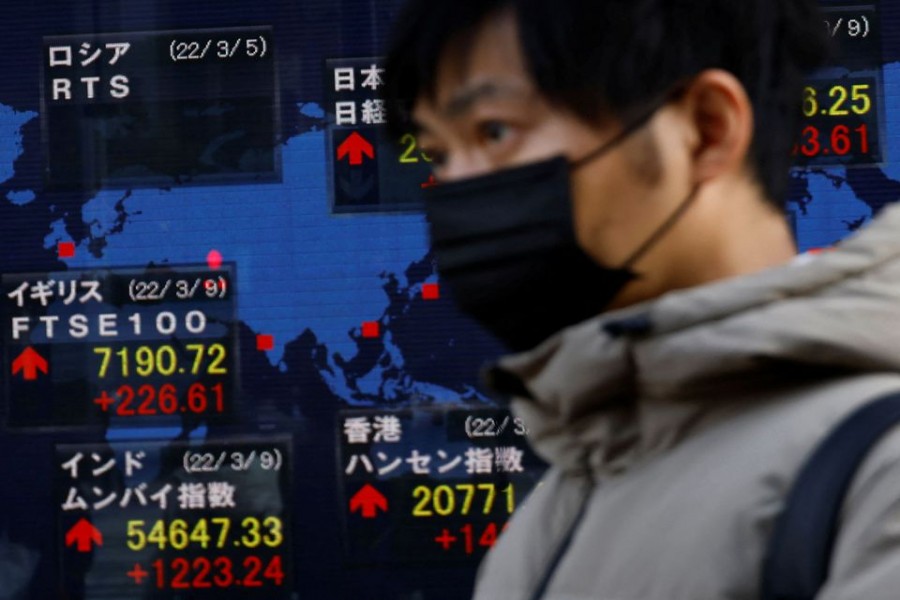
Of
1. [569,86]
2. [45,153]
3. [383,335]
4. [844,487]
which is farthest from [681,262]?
[45,153]

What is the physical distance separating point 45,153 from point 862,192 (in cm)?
227

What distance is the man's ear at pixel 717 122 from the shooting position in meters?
0.95

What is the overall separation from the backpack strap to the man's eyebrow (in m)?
0.34

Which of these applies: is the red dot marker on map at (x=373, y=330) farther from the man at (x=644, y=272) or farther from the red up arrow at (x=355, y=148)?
the man at (x=644, y=272)

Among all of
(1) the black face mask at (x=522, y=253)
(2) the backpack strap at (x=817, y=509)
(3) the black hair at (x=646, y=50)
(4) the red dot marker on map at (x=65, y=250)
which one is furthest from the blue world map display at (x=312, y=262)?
(2) the backpack strap at (x=817, y=509)

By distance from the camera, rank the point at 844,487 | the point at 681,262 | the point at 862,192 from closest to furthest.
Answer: the point at 844,487, the point at 681,262, the point at 862,192

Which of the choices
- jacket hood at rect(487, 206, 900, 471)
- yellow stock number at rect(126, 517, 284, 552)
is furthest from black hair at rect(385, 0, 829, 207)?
yellow stock number at rect(126, 517, 284, 552)

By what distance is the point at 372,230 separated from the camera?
417cm

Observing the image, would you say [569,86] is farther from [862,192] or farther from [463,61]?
[862,192]

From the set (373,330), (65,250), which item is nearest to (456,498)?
(373,330)

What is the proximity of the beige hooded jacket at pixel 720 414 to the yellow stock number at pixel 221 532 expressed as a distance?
3.27 metres

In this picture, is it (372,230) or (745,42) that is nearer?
(745,42)

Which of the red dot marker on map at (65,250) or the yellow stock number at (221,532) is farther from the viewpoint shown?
the red dot marker on map at (65,250)

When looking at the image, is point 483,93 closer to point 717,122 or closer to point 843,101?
point 717,122
